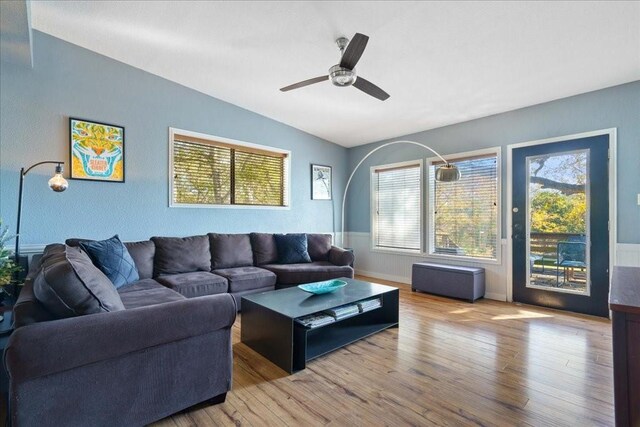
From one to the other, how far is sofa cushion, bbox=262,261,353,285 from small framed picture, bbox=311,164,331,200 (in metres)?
1.75

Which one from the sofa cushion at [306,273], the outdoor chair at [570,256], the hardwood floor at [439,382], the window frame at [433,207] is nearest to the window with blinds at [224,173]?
the sofa cushion at [306,273]

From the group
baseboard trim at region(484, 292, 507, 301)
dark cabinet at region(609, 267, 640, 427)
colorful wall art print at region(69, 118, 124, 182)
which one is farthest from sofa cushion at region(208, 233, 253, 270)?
dark cabinet at region(609, 267, 640, 427)

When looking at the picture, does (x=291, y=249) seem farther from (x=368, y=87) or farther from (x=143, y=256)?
(x=368, y=87)

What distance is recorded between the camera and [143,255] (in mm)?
3389

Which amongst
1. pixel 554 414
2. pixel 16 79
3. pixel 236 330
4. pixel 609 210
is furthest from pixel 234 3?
pixel 609 210

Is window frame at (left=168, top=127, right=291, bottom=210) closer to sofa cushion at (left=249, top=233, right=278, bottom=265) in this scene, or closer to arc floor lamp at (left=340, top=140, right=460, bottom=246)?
sofa cushion at (left=249, top=233, right=278, bottom=265)

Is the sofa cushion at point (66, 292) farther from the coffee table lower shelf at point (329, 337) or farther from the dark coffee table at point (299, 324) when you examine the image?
the coffee table lower shelf at point (329, 337)

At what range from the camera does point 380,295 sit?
291cm

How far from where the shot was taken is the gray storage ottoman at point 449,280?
13.0 feet

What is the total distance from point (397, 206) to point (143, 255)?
12.6 feet

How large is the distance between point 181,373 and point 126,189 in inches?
106

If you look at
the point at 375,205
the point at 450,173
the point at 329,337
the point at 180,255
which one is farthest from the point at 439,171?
the point at 180,255

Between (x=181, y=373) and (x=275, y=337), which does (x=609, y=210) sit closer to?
(x=275, y=337)

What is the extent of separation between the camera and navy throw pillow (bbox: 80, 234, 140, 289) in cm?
279
